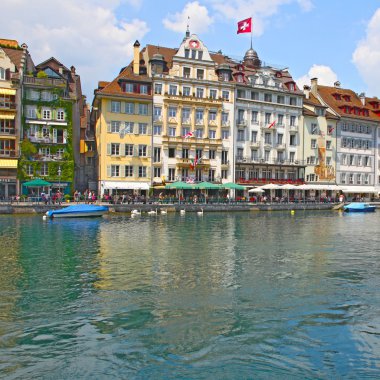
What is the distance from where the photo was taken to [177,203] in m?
60.9

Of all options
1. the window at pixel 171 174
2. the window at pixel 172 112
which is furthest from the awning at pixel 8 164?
the window at pixel 172 112

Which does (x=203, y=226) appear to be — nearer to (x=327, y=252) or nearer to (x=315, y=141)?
(x=327, y=252)

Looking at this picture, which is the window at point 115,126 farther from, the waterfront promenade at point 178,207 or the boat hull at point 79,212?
the boat hull at point 79,212

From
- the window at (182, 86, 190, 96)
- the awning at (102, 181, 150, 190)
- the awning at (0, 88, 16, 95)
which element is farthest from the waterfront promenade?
the window at (182, 86, 190, 96)

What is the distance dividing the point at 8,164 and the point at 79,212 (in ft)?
52.4

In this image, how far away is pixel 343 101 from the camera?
3511 inches

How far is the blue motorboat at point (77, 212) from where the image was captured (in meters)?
48.0

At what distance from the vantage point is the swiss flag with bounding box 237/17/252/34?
68.8 m

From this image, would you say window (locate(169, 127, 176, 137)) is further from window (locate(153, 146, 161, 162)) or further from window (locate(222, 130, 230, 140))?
window (locate(222, 130, 230, 140))

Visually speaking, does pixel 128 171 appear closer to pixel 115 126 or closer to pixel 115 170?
pixel 115 170

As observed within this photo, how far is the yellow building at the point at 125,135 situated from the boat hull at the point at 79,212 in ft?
48.5

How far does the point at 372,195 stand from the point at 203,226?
58407mm

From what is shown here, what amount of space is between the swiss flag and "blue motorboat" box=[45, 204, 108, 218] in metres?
36.5

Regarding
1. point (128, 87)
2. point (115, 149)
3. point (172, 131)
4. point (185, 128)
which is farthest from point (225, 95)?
point (115, 149)
